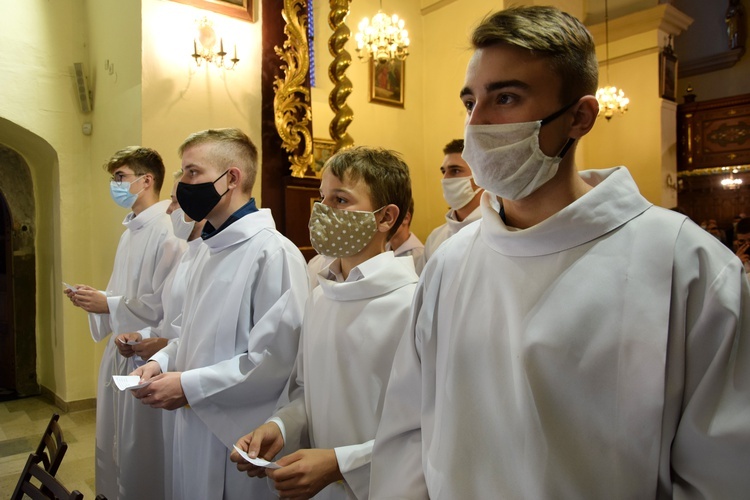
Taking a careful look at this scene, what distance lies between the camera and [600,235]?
1.14 meters

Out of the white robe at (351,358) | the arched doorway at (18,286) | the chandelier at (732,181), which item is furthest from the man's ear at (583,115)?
the chandelier at (732,181)

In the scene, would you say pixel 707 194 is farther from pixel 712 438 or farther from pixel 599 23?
pixel 712 438

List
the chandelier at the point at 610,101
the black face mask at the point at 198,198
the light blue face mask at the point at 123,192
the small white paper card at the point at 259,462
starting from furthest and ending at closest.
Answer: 1. the chandelier at the point at 610,101
2. the light blue face mask at the point at 123,192
3. the black face mask at the point at 198,198
4. the small white paper card at the point at 259,462

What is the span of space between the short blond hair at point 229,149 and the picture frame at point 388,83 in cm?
569

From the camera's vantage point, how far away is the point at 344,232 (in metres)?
2.04

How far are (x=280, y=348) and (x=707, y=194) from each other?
10.3m

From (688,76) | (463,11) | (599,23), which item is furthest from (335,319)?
(688,76)

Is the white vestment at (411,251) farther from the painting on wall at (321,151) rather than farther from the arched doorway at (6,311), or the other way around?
the arched doorway at (6,311)

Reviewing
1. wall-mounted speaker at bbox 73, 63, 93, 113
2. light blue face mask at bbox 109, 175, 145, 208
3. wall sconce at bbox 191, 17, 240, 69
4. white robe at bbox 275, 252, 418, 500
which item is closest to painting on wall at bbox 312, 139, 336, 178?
wall sconce at bbox 191, 17, 240, 69

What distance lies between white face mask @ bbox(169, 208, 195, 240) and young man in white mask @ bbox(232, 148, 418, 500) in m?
1.59

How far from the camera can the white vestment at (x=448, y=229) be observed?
3.78 metres

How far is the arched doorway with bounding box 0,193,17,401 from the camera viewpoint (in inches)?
273

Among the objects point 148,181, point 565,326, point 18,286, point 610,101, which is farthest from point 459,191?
point 18,286

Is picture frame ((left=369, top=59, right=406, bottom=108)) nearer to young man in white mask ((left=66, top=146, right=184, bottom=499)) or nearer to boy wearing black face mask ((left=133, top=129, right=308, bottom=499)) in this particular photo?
young man in white mask ((left=66, top=146, right=184, bottom=499))
